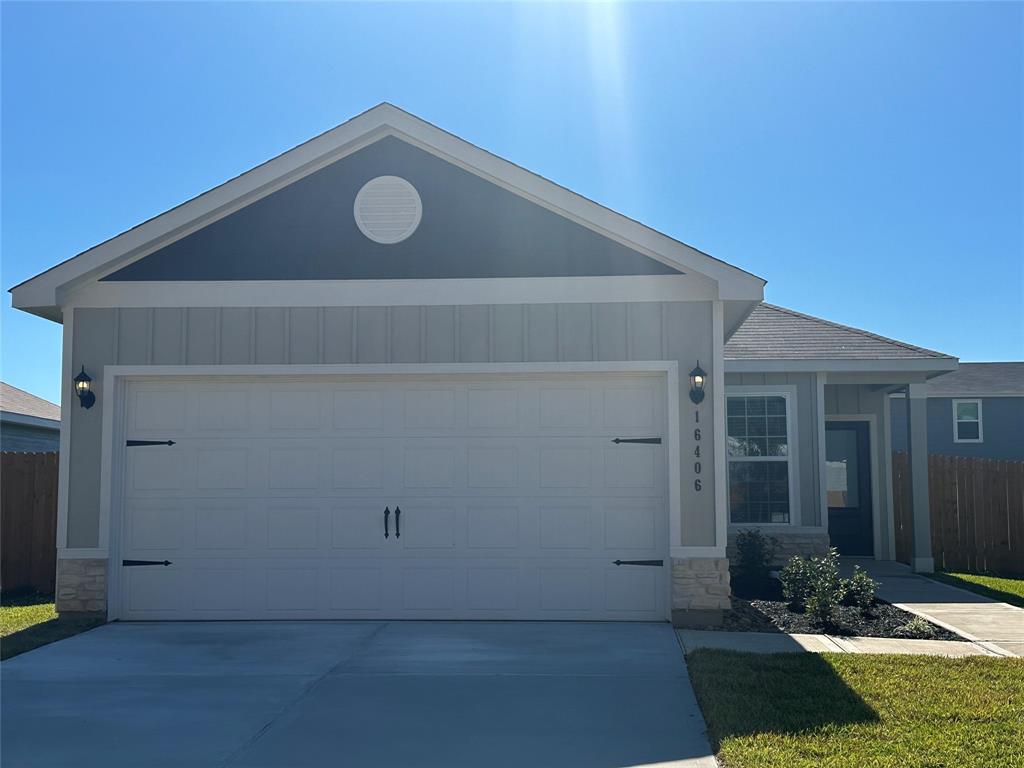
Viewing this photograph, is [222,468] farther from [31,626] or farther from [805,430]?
[805,430]

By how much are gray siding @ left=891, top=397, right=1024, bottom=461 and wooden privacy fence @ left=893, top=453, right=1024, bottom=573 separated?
1082 centimetres

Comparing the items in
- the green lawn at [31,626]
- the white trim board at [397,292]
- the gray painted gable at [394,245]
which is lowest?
the green lawn at [31,626]

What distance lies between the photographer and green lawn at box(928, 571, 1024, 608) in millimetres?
11758

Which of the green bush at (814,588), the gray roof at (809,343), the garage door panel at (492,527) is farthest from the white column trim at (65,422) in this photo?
the gray roof at (809,343)

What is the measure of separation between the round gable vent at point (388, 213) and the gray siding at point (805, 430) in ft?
18.7

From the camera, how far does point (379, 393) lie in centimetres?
997

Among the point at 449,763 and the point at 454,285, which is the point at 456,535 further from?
the point at 449,763

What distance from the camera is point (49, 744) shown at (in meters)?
5.76

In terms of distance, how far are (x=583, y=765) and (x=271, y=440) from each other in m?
5.70

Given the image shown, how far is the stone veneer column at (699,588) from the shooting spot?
938 centimetres

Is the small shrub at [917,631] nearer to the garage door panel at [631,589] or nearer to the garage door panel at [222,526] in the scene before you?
the garage door panel at [631,589]

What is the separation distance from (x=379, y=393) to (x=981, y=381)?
70.4 feet

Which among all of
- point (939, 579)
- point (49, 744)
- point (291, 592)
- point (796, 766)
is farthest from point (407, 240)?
point (939, 579)

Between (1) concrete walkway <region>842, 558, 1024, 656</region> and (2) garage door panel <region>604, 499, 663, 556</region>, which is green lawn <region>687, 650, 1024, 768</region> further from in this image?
(2) garage door panel <region>604, 499, 663, 556</region>
